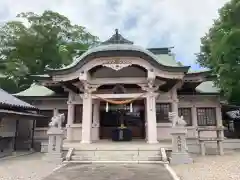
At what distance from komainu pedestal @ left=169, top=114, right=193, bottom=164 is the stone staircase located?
1.43 ft

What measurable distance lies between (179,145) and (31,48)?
22.6 metres

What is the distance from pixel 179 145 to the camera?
937 cm

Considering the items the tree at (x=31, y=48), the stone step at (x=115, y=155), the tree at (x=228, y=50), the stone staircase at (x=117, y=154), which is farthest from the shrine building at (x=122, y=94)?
the tree at (x=31, y=48)

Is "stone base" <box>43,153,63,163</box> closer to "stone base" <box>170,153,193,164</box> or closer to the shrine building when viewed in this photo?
the shrine building

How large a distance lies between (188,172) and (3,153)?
8.88m

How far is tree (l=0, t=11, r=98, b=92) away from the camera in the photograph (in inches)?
993

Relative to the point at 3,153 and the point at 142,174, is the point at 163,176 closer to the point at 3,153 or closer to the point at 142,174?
the point at 142,174

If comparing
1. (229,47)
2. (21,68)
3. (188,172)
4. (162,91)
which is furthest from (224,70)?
(21,68)

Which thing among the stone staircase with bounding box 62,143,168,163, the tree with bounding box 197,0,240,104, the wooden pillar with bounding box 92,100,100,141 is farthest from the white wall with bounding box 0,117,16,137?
the tree with bounding box 197,0,240,104

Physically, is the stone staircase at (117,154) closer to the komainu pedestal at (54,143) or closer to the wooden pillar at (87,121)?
the komainu pedestal at (54,143)

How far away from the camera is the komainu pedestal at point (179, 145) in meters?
9.03

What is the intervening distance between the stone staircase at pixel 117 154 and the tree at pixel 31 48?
17.2m

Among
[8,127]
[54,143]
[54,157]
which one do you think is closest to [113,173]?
[54,157]

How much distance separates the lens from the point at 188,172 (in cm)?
722
